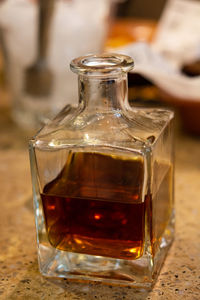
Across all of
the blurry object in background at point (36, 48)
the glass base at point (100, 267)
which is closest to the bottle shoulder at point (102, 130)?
the glass base at point (100, 267)

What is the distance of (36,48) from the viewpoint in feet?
2.86

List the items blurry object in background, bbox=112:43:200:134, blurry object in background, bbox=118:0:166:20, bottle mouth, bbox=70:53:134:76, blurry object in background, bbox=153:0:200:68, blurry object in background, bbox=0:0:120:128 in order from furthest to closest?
blurry object in background, bbox=118:0:166:20
blurry object in background, bbox=153:0:200:68
blurry object in background, bbox=0:0:120:128
blurry object in background, bbox=112:43:200:134
bottle mouth, bbox=70:53:134:76

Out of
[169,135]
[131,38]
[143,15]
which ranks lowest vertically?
[143,15]

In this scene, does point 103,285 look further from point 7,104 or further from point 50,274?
point 7,104

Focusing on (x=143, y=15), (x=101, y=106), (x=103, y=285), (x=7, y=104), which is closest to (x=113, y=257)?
(x=103, y=285)

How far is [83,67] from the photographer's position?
1.44 ft

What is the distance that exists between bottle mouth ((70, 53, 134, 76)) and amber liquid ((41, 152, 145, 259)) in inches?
2.9

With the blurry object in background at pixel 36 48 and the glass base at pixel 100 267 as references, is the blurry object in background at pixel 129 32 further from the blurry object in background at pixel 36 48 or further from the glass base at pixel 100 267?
the glass base at pixel 100 267

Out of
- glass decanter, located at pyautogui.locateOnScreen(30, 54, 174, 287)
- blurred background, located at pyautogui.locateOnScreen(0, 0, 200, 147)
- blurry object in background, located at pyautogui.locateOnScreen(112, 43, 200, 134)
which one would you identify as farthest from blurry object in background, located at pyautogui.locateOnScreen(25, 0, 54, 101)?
glass decanter, located at pyautogui.locateOnScreen(30, 54, 174, 287)

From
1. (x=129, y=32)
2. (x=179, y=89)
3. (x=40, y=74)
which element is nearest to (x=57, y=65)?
(x=40, y=74)

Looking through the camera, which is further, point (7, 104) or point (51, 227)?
point (7, 104)

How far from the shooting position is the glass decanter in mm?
443

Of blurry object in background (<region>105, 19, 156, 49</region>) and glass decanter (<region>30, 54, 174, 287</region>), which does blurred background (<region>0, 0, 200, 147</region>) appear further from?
glass decanter (<region>30, 54, 174, 287</region>)

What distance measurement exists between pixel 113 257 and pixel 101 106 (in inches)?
5.3
